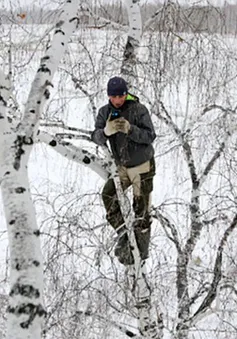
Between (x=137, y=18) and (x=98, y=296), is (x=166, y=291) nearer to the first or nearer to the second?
(x=98, y=296)

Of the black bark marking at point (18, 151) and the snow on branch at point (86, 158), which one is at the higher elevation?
the snow on branch at point (86, 158)

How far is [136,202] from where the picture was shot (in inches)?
146

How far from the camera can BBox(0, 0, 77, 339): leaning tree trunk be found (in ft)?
6.58

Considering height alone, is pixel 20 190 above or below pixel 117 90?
below

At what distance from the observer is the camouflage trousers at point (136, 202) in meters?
3.59

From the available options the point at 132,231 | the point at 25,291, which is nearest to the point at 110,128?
the point at 132,231

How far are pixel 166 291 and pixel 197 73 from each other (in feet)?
4.59

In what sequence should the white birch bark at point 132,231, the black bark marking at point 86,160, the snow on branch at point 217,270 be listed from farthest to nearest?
the snow on branch at point 217,270 → the black bark marking at point 86,160 → the white birch bark at point 132,231

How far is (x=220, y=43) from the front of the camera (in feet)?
13.1

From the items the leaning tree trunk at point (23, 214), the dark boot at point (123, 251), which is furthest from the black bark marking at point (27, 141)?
the dark boot at point (123, 251)

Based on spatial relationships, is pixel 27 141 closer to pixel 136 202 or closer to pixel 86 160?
pixel 86 160

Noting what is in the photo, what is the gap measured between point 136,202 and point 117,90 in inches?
28.9

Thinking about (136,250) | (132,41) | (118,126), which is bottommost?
(136,250)

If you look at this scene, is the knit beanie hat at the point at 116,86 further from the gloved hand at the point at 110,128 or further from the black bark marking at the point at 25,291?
the black bark marking at the point at 25,291
